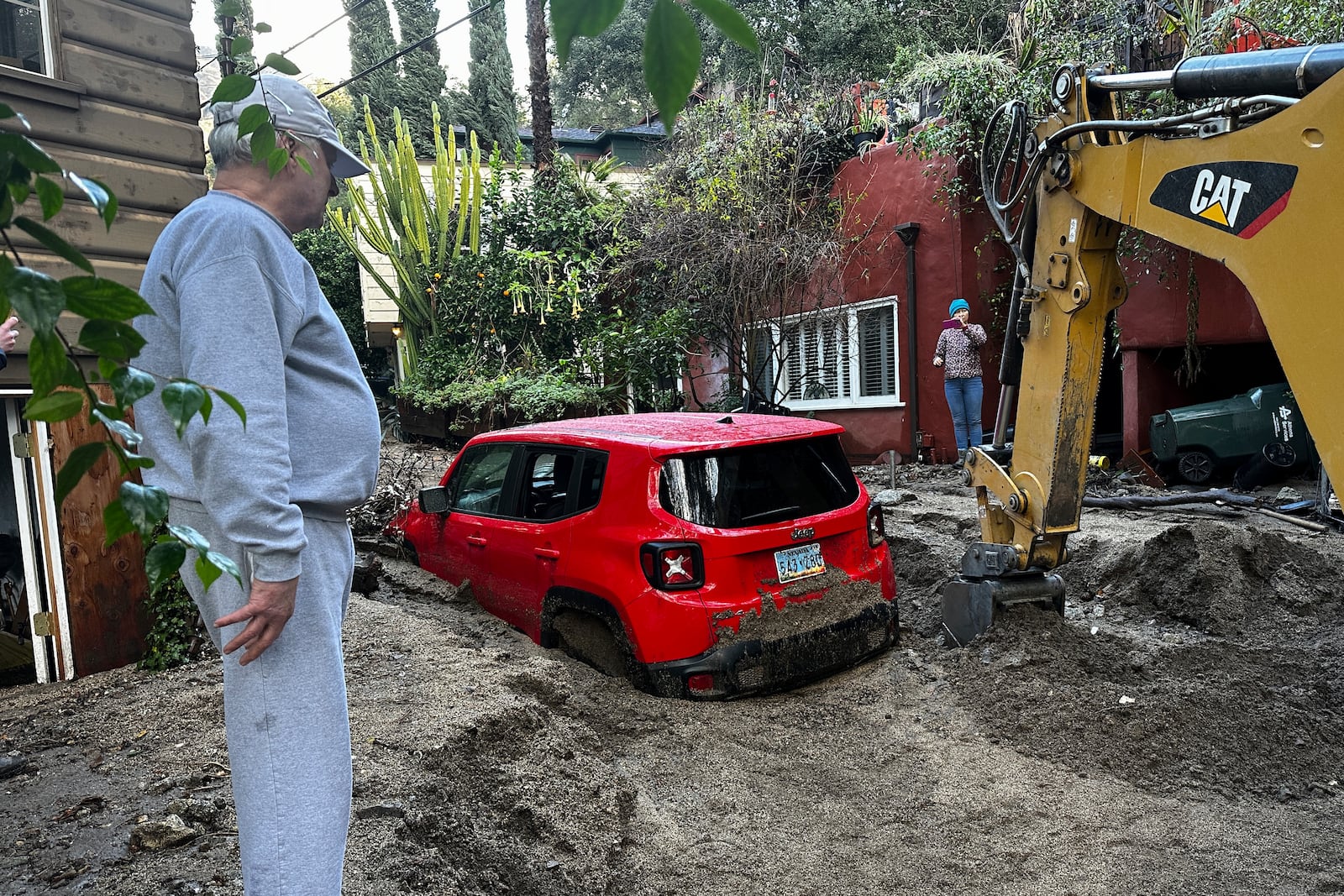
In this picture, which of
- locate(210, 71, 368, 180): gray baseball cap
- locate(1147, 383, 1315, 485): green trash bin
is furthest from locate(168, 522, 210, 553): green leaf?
locate(1147, 383, 1315, 485): green trash bin

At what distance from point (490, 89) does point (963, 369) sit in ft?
88.7

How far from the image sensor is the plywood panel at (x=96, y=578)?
19.0 feet

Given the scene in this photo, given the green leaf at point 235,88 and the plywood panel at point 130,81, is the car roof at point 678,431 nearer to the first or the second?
the plywood panel at point 130,81

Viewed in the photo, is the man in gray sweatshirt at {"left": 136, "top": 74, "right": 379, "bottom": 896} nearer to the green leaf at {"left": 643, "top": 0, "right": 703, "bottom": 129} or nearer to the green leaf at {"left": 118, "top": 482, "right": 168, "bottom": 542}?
the green leaf at {"left": 118, "top": 482, "right": 168, "bottom": 542}

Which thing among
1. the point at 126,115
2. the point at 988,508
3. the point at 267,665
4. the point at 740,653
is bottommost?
the point at 740,653

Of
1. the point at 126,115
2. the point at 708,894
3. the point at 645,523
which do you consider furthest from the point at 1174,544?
the point at 126,115

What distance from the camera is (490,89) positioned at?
34375mm

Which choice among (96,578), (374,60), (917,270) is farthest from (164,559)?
(374,60)

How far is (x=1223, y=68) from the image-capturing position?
152 inches

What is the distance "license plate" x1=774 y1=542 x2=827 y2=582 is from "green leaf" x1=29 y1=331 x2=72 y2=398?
13.8 ft

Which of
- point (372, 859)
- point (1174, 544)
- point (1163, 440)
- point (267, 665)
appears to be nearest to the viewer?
point (267, 665)

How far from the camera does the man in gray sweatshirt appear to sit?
1979 mm

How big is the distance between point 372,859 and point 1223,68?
171 inches

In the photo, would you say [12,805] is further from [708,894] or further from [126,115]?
[126,115]
